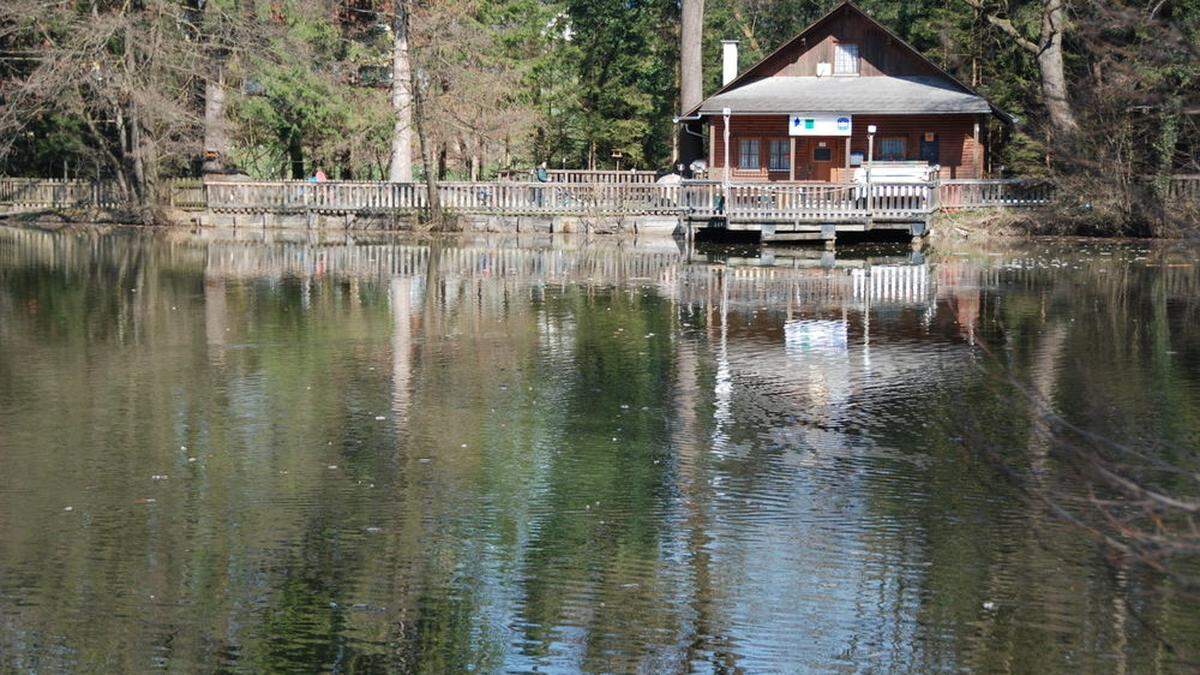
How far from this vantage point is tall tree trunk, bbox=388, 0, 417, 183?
4478 cm

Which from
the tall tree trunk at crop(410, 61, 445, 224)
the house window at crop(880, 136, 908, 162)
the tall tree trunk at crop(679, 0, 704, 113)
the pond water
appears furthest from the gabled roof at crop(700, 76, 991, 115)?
the pond water

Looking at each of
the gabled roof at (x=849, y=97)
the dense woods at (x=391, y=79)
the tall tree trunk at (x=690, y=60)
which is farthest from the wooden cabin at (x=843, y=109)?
the dense woods at (x=391, y=79)

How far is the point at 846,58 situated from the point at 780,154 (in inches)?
154

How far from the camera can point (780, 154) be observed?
156 feet

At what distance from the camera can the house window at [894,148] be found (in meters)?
46.7

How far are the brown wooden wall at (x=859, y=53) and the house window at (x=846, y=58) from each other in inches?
5.3

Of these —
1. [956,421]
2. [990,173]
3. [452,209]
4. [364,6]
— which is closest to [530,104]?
[364,6]

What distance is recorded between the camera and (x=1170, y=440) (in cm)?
1486

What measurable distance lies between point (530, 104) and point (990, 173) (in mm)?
16298

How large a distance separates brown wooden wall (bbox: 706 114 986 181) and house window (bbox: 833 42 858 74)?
2454mm

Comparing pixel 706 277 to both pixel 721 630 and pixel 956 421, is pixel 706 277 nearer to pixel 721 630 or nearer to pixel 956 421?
pixel 956 421

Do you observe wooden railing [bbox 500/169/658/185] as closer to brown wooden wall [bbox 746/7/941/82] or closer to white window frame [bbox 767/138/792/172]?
white window frame [bbox 767/138/792/172]

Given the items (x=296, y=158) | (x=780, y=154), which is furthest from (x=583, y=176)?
(x=296, y=158)

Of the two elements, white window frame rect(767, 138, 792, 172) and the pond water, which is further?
white window frame rect(767, 138, 792, 172)
